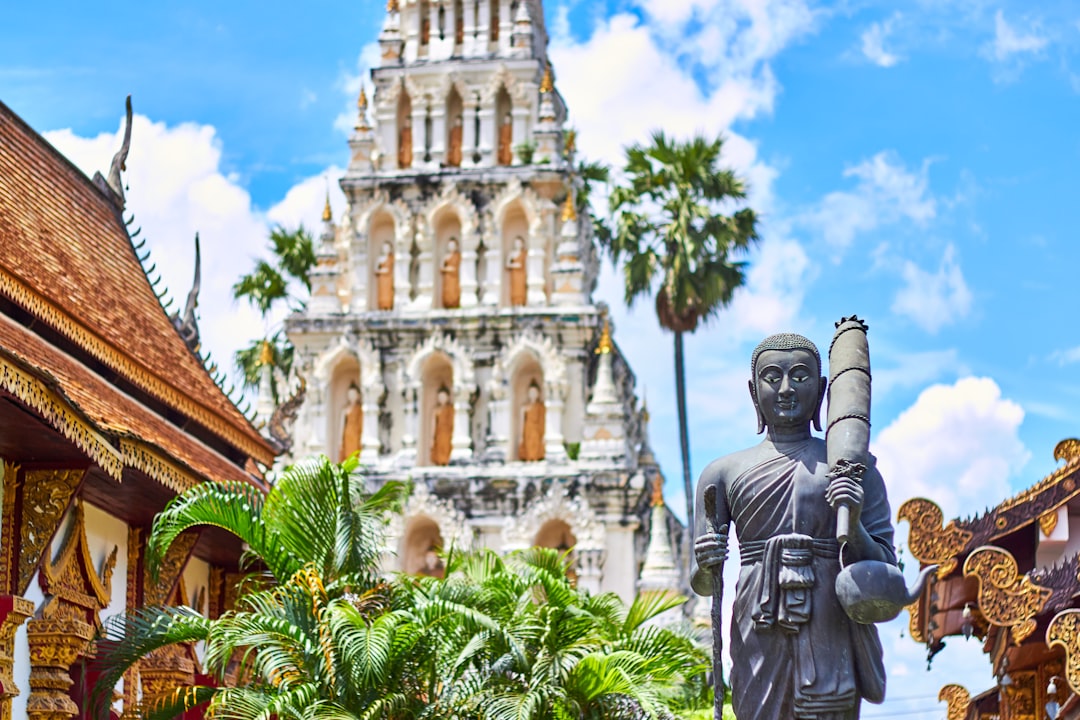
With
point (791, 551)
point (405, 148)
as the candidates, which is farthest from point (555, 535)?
point (791, 551)

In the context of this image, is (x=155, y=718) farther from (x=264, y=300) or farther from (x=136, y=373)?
(x=264, y=300)

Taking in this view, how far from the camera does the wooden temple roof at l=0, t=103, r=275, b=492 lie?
13828 millimetres

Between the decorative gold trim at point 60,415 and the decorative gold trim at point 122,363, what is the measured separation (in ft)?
6.06

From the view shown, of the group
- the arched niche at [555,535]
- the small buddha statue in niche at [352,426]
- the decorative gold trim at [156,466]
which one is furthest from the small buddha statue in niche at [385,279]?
the decorative gold trim at [156,466]

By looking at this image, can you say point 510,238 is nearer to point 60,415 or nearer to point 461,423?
point 461,423

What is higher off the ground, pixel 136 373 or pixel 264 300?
pixel 264 300

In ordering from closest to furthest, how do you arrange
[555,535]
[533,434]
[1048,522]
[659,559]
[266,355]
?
[1048,522], [659,559], [555,535], [533,434], [266,355]

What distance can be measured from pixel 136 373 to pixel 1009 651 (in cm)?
855

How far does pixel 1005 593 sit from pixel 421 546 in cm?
2420

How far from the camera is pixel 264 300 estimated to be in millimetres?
42875

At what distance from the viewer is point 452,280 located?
124 ft

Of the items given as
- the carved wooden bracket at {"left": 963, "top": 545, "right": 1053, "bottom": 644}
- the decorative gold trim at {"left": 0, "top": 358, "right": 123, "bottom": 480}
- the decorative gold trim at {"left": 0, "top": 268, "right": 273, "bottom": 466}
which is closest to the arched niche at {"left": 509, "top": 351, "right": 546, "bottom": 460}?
the decorative gold trim at {"left": 0, "top": 268, "right": 273, "bottom": 466}

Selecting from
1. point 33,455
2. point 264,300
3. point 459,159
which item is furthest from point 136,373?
point 264,300

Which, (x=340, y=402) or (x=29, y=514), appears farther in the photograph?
(x=340, y=402)
